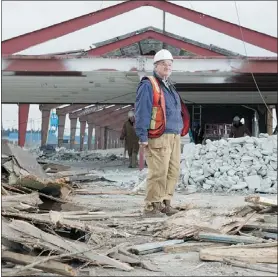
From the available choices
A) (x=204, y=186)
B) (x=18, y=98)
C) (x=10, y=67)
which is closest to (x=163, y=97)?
(x=204, y=186)

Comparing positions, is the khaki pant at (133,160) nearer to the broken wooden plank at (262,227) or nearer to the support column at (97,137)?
the broken wooden plank at (262,227)

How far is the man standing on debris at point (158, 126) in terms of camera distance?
5.48 m

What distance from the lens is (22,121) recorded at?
80.7 feet

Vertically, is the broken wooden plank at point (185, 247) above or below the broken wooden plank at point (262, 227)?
below

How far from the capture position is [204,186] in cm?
992

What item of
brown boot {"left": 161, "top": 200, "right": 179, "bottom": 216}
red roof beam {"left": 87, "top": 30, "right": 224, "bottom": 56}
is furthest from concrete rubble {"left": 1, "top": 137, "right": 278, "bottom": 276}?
red roof beam {"left": 87, "top": 30, "right": 224, "bottom": 56}

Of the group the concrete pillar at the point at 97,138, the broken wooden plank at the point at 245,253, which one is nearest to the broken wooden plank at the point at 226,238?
the broken wooden plank at the point at 245,253

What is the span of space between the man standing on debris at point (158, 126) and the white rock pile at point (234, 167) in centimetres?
420

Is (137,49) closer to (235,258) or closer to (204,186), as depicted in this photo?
(204,186)

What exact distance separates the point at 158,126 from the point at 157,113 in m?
0.15

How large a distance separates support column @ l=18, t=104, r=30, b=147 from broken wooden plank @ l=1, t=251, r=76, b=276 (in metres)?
21.0

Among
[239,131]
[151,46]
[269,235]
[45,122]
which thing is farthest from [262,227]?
[45,122]

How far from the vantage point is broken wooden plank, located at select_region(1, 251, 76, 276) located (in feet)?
10.1

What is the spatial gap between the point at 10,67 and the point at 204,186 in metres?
5.41
